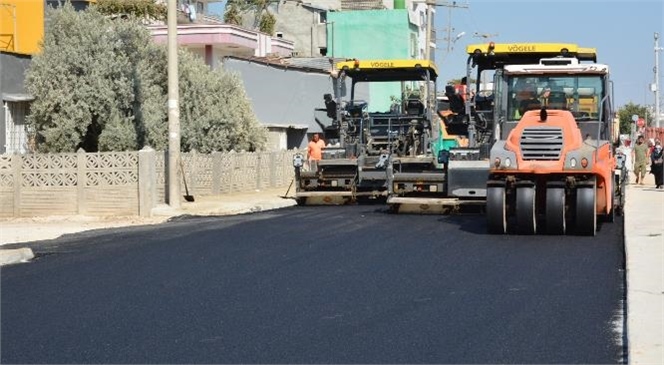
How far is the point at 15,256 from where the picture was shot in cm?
1475

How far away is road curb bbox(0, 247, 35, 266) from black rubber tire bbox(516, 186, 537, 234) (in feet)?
23.1

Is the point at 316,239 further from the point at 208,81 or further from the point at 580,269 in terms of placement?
the point at 208,81

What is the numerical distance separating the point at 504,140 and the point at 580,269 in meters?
5.42

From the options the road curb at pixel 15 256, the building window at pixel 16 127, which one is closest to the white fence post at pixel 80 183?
the road curb at pixel 15 256

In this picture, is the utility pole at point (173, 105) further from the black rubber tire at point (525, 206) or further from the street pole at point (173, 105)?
the black rubber tire at point (525, 206)

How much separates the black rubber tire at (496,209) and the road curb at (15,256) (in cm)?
666

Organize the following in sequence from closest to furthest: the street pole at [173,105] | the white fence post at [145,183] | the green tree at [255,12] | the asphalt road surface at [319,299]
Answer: the asphalt road surface at [319,299], the white fence post at [145,183], the street pole at [173,105], the green tree at [255,12]

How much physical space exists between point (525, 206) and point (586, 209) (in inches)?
34.7

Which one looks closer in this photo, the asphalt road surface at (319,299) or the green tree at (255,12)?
the asphalt road surface at (319,299)

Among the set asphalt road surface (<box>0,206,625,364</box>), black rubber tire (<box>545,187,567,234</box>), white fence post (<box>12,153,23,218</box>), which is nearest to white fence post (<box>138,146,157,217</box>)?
white fence post (<box>12,153,23,218</box>)

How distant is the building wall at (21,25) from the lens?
34656 millimetres

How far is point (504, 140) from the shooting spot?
17.7 metres

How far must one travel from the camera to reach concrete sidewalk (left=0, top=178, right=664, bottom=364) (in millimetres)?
8375

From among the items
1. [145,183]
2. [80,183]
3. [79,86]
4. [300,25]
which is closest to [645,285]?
[145,183]
